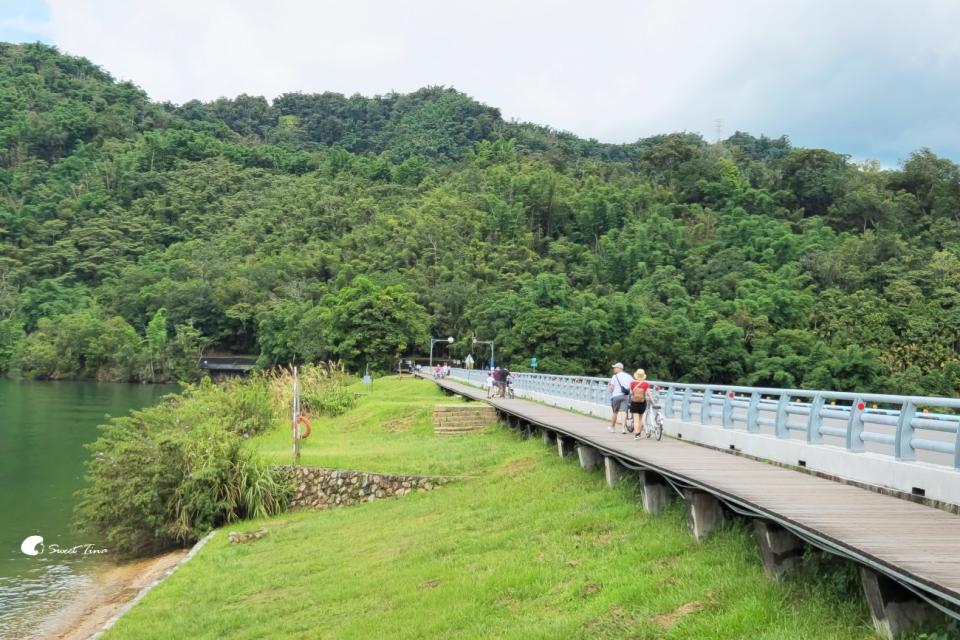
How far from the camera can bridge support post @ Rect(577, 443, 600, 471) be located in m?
16.2

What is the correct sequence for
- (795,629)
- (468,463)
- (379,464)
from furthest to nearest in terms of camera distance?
(379,464) → (468,463) → (795,629)

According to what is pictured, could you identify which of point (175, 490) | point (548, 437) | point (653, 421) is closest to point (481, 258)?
point (175, 490)

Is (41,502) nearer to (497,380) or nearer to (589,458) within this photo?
(497,380)

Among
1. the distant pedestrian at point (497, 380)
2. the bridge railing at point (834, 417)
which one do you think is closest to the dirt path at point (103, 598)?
the bridge railing at point (834, 417)

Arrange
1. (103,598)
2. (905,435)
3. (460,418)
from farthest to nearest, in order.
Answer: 1. (460,418)
2. (103,598)
3. (905,435)

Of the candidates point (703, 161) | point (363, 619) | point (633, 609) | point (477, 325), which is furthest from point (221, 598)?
point (703, 161)

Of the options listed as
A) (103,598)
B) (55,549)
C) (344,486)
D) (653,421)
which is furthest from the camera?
(55,549)

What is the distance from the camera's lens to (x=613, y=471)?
14.3 m

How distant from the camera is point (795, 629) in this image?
22.1 feet

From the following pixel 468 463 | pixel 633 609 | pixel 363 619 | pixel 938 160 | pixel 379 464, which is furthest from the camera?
pixel 938 160

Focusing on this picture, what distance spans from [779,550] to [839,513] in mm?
820

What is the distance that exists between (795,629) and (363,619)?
6309 millimetres

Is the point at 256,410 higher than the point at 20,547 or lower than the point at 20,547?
higher

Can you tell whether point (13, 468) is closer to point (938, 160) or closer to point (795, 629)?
point (795, 629)
